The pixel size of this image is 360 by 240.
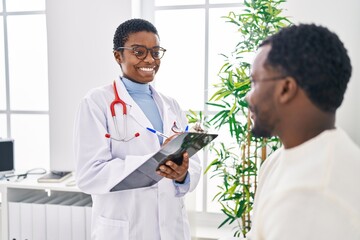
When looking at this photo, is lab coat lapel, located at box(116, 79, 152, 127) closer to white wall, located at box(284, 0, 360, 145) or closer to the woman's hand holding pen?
the woman's hand holding pen

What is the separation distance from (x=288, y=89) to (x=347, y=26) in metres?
1.66

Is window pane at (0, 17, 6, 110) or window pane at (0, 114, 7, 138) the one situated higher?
window pane at (0, 17, 6, 110)

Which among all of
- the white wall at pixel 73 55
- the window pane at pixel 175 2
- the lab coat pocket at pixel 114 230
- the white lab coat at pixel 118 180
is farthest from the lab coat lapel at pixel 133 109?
the window pane at pixel 175 2

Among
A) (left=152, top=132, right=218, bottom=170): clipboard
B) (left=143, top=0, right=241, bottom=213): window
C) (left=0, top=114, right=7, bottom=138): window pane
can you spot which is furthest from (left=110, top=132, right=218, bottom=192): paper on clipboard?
(left=0, top=114, right=7, bottom=138): window pane

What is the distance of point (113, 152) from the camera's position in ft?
4.52

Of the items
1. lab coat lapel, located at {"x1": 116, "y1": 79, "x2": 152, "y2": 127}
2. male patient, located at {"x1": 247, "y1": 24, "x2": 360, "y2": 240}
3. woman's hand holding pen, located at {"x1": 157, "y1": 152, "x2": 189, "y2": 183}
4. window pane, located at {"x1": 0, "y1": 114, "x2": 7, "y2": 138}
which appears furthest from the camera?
window pane, located at {"x1": 0, "y1": 114, "x2": 7, "y2": 138}

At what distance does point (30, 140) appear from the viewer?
2.69m

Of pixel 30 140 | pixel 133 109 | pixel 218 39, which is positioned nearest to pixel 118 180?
pixel 133 109

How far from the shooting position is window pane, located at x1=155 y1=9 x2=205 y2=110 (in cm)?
241

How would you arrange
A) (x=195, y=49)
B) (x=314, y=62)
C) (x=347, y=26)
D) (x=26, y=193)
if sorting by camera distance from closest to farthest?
(x=314, y=62)
(x=347, y=26)
(x=26, y=193)
(x=195, y=49)

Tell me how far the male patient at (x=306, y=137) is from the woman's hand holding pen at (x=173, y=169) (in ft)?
1.74

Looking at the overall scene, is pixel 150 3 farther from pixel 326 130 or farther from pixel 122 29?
pixel 326 130

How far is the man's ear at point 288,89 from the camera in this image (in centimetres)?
69

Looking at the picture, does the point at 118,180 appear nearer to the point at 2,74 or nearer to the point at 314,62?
the point at 314,62
